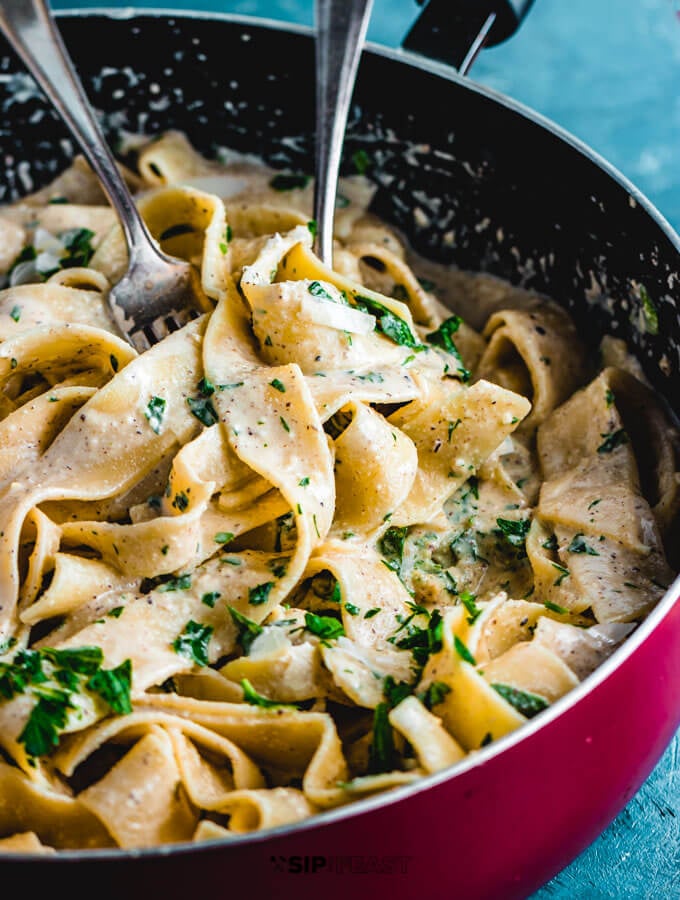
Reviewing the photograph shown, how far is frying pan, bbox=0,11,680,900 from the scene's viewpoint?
2092 millimetres

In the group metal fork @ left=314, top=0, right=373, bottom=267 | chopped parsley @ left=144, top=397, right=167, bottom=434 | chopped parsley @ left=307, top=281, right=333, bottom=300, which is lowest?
chopped parsley @ left=144, top=397, right=167, bottom=434

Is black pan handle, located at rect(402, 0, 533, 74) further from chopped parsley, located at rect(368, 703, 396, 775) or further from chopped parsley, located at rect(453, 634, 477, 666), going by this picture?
chopped parsley, located at rect(368, 703, 396, 775)

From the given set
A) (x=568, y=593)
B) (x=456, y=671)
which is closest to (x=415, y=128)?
(x=568, y=593)

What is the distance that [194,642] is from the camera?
2.85m

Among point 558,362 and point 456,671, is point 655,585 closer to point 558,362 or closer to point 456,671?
point 456,671

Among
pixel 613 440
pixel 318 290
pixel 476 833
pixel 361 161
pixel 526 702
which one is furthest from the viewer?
pixel 361 161

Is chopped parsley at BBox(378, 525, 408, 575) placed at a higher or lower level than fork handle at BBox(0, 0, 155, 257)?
lower

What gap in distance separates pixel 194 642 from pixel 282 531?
19.2 inches

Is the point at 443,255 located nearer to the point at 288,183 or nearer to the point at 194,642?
the point at 288,183

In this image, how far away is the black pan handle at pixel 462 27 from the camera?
3717 millimetres

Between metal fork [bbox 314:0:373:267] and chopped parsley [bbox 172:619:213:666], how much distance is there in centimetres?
138

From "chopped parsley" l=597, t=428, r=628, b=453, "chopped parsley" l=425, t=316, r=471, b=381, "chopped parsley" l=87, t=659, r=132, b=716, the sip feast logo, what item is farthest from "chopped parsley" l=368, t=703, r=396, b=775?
"chopped parsley" l=425, t=316, r=471, b=381

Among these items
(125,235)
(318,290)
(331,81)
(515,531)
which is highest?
(331,81)

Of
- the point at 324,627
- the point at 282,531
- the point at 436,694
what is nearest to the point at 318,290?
the point at 282,531
